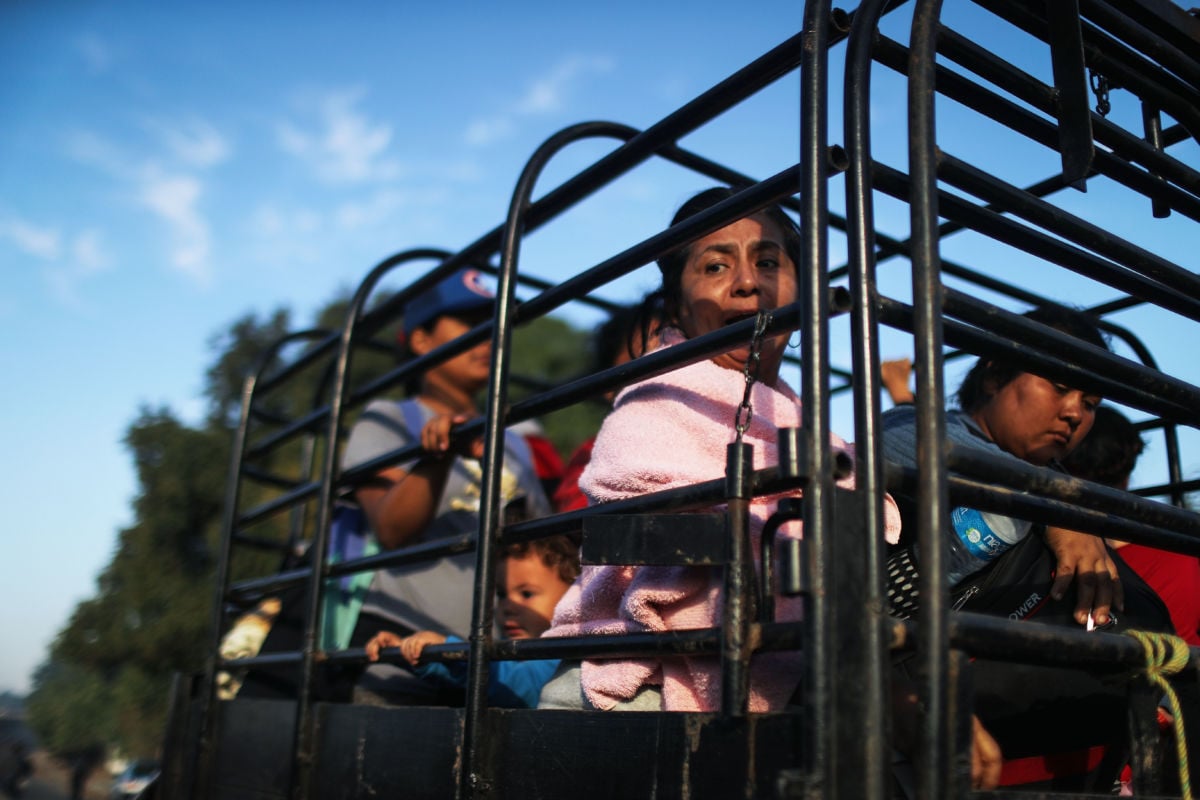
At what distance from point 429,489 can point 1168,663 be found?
1841 mm

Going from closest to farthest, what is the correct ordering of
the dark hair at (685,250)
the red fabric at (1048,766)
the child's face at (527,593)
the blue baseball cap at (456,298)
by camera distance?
the red fabric at (1048,766), the dark hair at (685,250), the child's face at (527,593), the blue baseball cap at (456,298)

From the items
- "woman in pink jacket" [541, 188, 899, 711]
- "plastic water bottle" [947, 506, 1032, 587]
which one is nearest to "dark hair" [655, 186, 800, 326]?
"woman in pink jacket" [541, 188, 899, 711]

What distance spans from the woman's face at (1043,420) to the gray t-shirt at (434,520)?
127 centimetres

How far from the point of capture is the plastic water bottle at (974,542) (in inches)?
72.8

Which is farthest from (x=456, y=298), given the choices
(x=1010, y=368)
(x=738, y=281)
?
(x=1010, y=368)

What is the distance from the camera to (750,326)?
137 centimetres

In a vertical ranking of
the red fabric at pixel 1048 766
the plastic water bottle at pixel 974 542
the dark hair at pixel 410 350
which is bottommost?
the red fabric at pixel 1048 766

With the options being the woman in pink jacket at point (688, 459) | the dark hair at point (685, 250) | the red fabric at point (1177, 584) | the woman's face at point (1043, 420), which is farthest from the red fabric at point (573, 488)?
the red fabric at point (1177, 584)

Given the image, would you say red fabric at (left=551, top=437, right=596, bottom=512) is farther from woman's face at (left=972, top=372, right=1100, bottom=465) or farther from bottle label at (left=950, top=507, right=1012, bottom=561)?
bottle label at (left=950, top=507, right=1012, bottom=561)

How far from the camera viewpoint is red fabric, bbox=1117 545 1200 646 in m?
2.37

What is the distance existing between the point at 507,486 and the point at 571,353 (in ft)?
91.2

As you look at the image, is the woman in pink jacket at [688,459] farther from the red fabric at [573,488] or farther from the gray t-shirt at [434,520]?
the red fabric at [573,488]

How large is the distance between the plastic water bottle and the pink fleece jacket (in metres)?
0.34

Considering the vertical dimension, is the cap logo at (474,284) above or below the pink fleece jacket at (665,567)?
above
